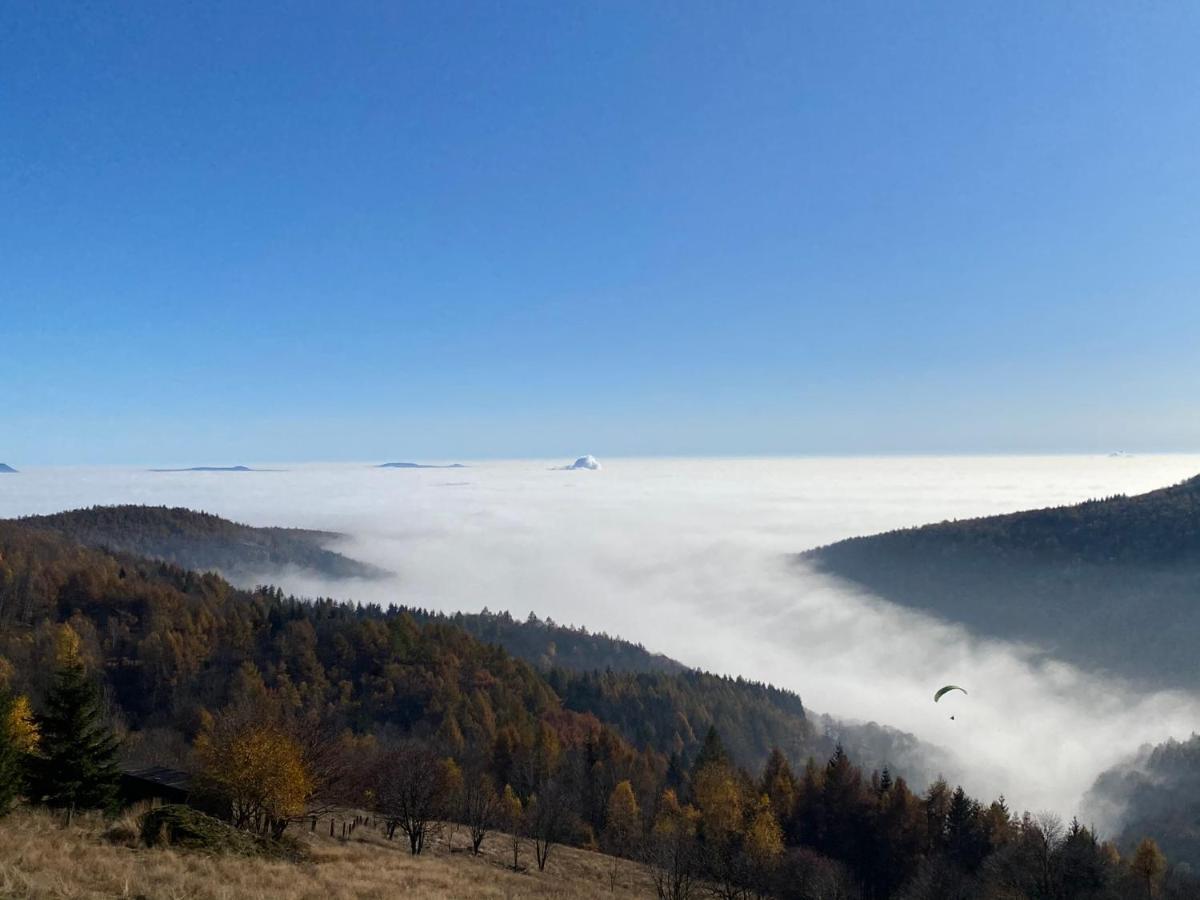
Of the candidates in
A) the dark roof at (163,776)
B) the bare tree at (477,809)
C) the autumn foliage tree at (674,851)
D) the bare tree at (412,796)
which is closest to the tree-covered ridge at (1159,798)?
the autumn foliage tree at (674,851)

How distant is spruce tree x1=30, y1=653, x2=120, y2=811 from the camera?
107 ft

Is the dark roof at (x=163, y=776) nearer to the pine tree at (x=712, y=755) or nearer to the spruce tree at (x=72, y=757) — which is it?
the spruce tree at (x=72, y=757)

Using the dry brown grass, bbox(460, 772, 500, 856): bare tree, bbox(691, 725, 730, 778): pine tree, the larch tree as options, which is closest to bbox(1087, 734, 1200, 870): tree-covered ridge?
the larch tree

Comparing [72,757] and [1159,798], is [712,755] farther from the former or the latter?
[1159,798]

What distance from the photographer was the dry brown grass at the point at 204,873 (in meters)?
16.2

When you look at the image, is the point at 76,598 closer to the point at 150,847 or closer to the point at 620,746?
the point at 620,746

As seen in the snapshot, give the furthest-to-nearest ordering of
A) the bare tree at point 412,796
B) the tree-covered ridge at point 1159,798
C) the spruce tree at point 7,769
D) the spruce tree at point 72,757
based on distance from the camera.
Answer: the tree-covered ridge at point 1159,798, the bare tree at point 412,796, the spruce tree at point 72,757, the spruce tree at point 7,769

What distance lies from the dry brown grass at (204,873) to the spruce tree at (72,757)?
2.50m

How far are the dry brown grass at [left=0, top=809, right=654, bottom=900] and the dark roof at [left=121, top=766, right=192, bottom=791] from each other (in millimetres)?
7155

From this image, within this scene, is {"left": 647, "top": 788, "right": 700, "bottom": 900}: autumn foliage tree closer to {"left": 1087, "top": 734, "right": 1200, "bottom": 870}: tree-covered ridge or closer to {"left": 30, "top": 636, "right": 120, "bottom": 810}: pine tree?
{"left": 30, "top": 636, "right": 120, "bottom": 810}: pine tree

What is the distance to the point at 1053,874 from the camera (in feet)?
166

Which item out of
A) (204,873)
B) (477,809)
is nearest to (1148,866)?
(477,809)

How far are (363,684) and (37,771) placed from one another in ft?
345

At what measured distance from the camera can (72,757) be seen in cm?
3300
